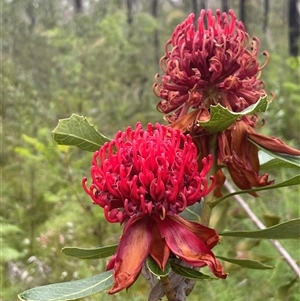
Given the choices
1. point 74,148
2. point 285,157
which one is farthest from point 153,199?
point 74,148

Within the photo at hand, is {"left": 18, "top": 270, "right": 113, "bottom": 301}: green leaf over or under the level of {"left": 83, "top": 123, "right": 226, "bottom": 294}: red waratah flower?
under

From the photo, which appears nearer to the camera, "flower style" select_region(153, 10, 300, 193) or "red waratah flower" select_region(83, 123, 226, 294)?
"red waratah flower" select_region(83, 123, 226, 294)

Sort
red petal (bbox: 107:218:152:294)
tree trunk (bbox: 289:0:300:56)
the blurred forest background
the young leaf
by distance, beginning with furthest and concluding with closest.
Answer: tree trunk (bbox: 289:0:300:56) → the blurred forest background → the young leaf → red petal (bbox: 107:218:152:294)

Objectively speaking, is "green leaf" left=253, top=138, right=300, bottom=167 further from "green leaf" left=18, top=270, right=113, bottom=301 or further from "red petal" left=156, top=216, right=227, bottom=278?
"green leaf" left=18, top=270, right=113, bottom=301

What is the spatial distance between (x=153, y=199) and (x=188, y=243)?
8 centimetres

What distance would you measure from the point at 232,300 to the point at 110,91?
160 inches

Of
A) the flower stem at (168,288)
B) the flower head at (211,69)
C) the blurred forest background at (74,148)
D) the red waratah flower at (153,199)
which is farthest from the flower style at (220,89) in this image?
the blurred forest background at (74,148)

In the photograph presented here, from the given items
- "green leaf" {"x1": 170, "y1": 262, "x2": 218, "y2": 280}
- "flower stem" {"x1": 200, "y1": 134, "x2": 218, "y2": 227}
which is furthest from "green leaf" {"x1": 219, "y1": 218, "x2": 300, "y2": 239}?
"green leaf" {"x1": 170, "y1": 262, "x2": 218, "y2": 280}

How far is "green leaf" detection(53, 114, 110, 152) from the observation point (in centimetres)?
74

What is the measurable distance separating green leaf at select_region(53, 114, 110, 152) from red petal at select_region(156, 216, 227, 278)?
21 centimetres

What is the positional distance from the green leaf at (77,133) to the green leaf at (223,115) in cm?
19

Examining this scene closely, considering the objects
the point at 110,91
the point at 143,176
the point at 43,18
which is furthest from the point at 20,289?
the point at 43,18

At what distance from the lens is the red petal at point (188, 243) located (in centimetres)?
59

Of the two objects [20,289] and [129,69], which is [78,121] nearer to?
[20,289]
